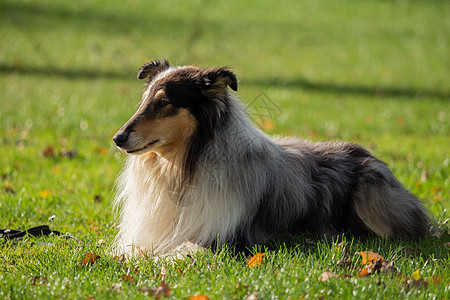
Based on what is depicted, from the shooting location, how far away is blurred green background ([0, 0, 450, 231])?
274 inches

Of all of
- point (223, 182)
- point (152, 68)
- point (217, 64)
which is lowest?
point (223, 182)

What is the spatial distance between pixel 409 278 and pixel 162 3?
2031 centimetres

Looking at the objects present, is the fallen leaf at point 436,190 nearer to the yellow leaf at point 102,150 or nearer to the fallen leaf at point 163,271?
the fallen leaf at point 163,271

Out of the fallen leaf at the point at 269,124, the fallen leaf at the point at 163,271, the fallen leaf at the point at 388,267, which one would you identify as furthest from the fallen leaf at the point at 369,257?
the fallen leaf at the point at 269,124

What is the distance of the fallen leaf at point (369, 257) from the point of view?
13.1 ft

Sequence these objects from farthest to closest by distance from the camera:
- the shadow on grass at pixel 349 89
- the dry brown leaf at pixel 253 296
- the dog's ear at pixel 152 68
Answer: the shadow on grass at pixel 349 89 < the dog's ear at pixel 152 68 < the dry brown leaf at pixel 253 296

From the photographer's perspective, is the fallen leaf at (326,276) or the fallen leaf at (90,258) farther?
the fallen leaf at (90,258)

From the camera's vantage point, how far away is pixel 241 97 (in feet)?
16.3

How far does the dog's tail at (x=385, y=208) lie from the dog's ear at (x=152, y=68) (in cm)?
195

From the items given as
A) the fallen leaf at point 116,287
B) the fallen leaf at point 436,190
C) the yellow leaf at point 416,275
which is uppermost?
the fallen leaf at point 436,190

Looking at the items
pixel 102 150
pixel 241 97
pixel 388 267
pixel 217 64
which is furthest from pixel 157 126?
pixel 217 64

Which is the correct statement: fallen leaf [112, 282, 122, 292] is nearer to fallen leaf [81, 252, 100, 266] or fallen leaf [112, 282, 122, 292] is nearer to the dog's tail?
fallen leaf [81, 252, 100, 266]

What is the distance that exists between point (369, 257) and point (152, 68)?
2.31m

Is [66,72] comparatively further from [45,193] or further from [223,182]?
[223,182]
